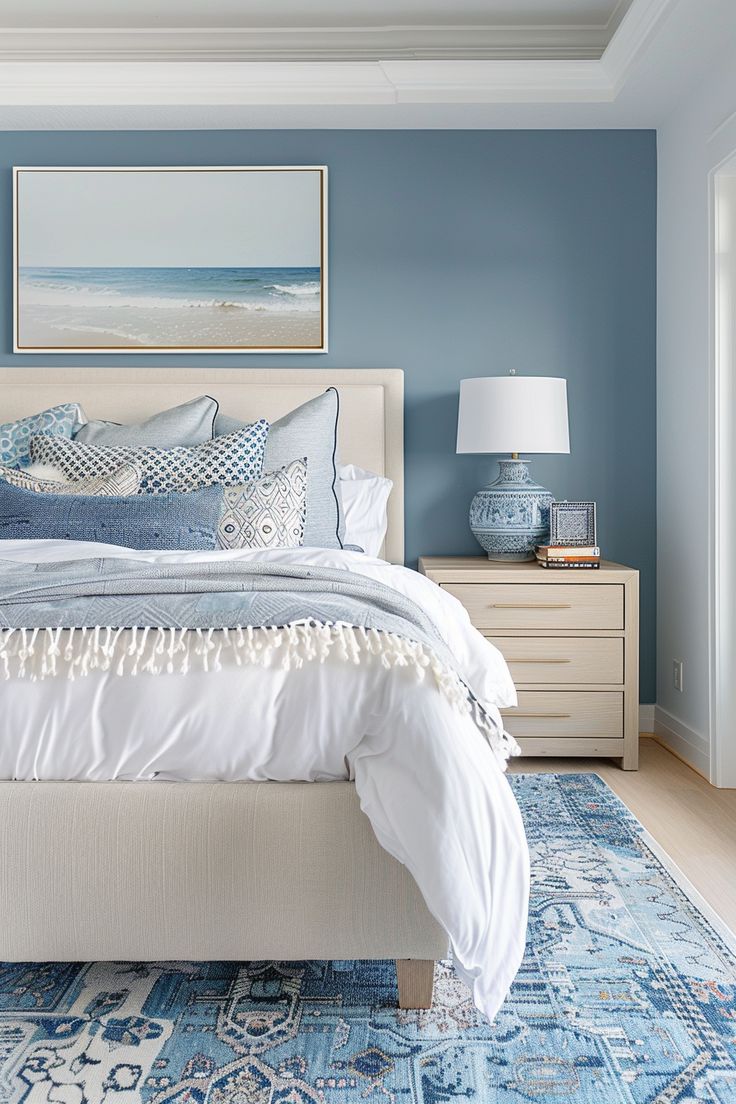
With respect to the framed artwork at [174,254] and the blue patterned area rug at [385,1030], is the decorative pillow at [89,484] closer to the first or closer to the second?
the framed artwork at [174,254]

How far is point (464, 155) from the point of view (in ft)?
12.1

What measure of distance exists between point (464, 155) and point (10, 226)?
178 centimetres

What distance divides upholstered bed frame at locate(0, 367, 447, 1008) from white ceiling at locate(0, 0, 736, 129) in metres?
2.70

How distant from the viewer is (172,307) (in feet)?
12.0

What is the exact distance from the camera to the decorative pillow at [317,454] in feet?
9.96

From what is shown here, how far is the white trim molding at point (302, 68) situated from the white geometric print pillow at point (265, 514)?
1.52 metres

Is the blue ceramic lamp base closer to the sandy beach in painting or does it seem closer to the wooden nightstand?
the wooden nightstand

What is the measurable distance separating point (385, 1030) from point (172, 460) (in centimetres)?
180

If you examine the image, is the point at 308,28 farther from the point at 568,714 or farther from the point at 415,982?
the point at 415,982

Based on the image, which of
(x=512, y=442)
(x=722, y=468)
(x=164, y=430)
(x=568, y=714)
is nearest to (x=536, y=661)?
(x=568, y=714)

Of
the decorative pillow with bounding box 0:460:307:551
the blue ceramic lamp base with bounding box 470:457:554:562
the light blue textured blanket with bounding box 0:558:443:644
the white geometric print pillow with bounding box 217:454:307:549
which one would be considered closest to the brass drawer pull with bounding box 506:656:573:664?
the blue ceramic lamp base with bounding box 470:457:554:562

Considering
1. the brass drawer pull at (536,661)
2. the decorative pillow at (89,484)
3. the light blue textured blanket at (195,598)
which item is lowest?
the brass drawer pull at (536,661)

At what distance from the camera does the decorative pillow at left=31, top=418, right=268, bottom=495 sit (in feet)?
9.37

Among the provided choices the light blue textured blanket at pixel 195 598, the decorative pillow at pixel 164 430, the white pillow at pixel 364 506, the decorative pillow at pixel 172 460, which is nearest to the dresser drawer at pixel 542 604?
the white pillow at pixel 364 506
